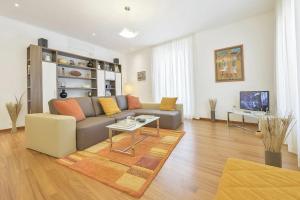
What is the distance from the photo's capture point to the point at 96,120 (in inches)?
103

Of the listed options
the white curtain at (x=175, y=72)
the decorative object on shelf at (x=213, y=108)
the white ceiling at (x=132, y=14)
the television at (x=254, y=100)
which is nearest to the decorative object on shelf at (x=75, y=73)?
the white ceiling at (x=132, y=14)

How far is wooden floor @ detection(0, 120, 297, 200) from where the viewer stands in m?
1.26

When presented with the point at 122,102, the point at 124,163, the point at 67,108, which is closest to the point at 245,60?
the point at 122,102

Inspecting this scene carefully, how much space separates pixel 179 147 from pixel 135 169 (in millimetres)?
940

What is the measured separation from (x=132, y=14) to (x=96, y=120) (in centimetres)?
248

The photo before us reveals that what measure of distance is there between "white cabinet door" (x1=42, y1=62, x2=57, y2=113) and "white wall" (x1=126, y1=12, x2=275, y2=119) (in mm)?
4182

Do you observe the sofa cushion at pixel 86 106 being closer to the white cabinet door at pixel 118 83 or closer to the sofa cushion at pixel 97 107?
the sofa cushion at pixel 97 107

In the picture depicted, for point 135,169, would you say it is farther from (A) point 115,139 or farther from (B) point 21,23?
(B) point 21,23

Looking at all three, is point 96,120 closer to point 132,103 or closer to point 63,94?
point 132,103

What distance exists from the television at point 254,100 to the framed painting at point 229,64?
56 centimetres

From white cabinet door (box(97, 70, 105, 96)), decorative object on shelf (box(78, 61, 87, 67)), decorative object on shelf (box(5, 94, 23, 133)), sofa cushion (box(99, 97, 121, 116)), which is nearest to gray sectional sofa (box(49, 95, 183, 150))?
sofa cushion (box(99, 97, 121, 116))

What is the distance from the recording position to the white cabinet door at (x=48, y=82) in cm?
366

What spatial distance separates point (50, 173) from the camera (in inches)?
63.1

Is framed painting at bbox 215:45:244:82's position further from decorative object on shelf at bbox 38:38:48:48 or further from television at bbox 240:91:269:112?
decorative object on shelf at bbox 38:38:48:48
